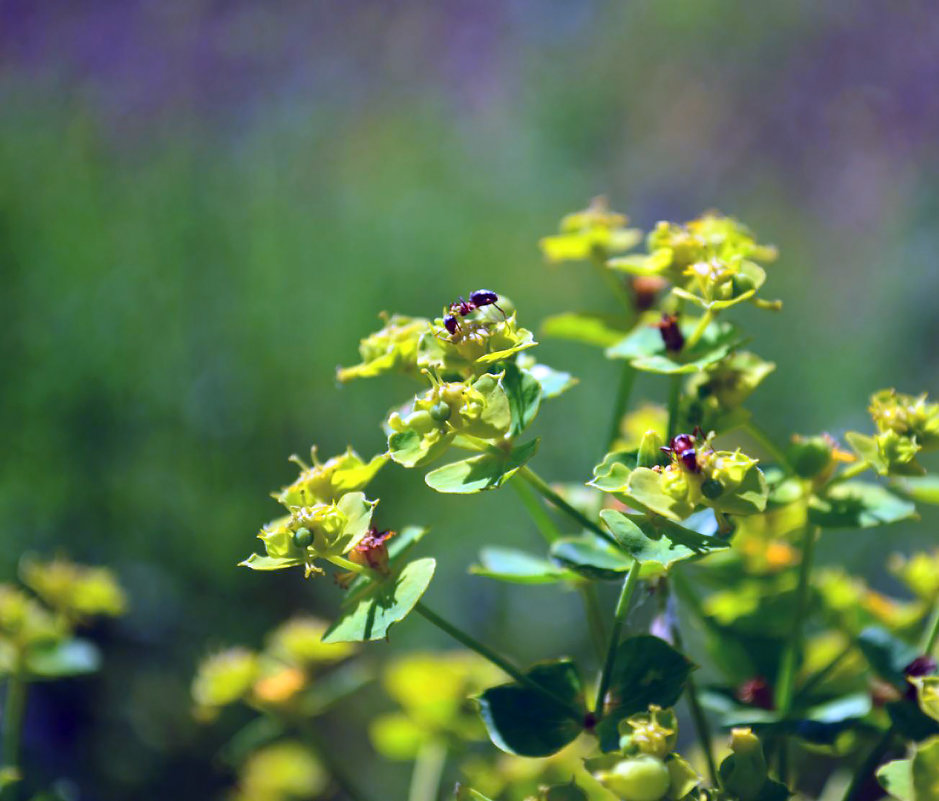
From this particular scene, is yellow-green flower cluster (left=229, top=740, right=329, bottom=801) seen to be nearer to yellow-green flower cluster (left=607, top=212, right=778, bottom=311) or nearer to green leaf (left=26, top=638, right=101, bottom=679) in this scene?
green leaf (left=26, top=638, right=101, bottom=679)

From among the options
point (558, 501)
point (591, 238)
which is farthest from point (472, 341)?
point (591, 238)

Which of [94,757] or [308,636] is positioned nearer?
[308,636]

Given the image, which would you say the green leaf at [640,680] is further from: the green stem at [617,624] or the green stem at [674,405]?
the green stem at [674,405]

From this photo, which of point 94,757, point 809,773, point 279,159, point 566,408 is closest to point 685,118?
point 279,159

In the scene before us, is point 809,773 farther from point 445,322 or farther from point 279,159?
point 279,159

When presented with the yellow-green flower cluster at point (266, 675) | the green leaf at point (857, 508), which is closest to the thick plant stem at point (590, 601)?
the green leaf at point (857, 508)

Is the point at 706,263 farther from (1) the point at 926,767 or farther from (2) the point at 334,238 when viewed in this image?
(2) the point at 334,238
